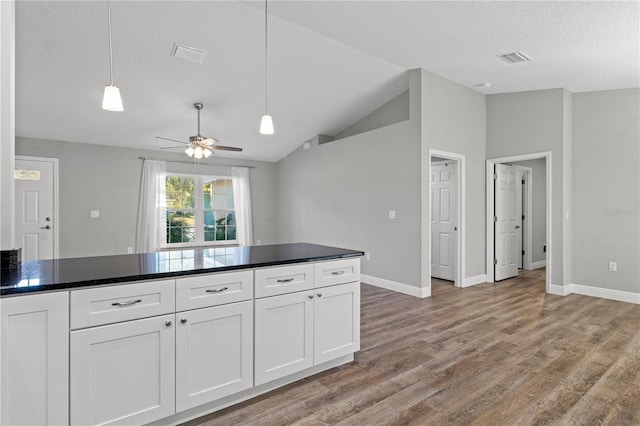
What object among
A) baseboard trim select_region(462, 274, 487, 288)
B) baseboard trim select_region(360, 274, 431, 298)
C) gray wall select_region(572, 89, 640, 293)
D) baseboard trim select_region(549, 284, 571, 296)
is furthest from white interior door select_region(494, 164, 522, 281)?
baseboard trim select_region(360, 274, 431, 298)

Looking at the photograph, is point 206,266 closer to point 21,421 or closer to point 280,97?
point 21,421

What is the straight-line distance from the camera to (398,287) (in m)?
4.83

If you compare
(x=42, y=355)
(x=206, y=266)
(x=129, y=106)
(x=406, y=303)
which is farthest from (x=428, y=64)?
(x=42, y=355)

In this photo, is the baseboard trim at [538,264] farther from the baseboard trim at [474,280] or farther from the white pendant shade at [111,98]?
the white pendant shade at [111,98]

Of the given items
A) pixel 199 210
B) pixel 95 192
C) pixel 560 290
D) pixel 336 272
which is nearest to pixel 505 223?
pixel 560 290

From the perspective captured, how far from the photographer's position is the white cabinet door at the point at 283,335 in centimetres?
209

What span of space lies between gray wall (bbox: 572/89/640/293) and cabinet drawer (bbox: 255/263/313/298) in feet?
14.7

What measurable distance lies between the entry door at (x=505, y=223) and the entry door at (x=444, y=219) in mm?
709

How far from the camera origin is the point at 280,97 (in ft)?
17.1

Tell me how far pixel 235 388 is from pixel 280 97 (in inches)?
168

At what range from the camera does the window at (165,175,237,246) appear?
276 inches

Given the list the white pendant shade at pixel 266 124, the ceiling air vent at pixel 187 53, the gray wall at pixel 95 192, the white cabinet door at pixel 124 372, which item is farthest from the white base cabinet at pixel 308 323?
the gray wall at pixel 95 192

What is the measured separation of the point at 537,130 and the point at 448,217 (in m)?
1.77

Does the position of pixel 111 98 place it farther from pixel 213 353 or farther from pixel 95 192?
pixel 95 192
